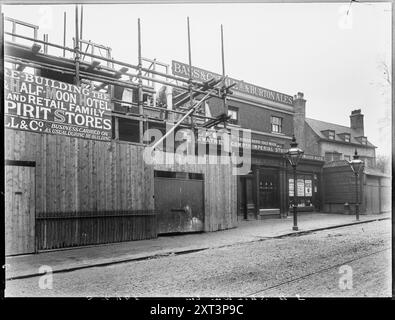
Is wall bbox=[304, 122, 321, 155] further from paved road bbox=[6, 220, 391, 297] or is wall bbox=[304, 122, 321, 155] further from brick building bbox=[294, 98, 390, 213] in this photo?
paved road bbox=[6, 220, 391, 297]

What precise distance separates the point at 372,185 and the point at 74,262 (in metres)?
21.5

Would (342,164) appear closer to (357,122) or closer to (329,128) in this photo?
(329,128)

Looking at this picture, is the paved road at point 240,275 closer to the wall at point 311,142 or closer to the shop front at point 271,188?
the shop front at point 271,188

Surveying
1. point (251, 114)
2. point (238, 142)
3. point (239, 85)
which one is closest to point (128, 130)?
point (238, 142)

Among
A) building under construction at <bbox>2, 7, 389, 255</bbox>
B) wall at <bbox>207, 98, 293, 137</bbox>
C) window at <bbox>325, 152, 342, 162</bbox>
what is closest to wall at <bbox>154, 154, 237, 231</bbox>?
building under construction at <bbox>2, 7, 389, 255</bbox>

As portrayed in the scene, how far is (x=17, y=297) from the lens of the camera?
260 inches

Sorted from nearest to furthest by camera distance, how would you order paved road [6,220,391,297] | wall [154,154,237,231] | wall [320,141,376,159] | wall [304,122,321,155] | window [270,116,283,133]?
1. paved road [6,220,391,297]
2. wall [154,154,237,231]
3. window [270,116,283,133]
4. wall [304,122,321,155]
5. wall [320,141,376,159]

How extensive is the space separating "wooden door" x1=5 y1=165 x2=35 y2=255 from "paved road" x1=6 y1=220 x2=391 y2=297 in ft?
8.27

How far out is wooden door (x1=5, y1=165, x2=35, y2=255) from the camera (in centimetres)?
973

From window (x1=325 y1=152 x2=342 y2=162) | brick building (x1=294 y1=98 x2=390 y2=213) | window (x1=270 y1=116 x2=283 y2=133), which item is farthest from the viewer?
window (x1=325 y1=152 x2=342 y2=162)

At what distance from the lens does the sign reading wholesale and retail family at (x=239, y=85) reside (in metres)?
20.1

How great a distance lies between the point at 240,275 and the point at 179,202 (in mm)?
6614

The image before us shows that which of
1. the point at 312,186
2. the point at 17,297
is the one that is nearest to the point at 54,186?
the point at 17,297
